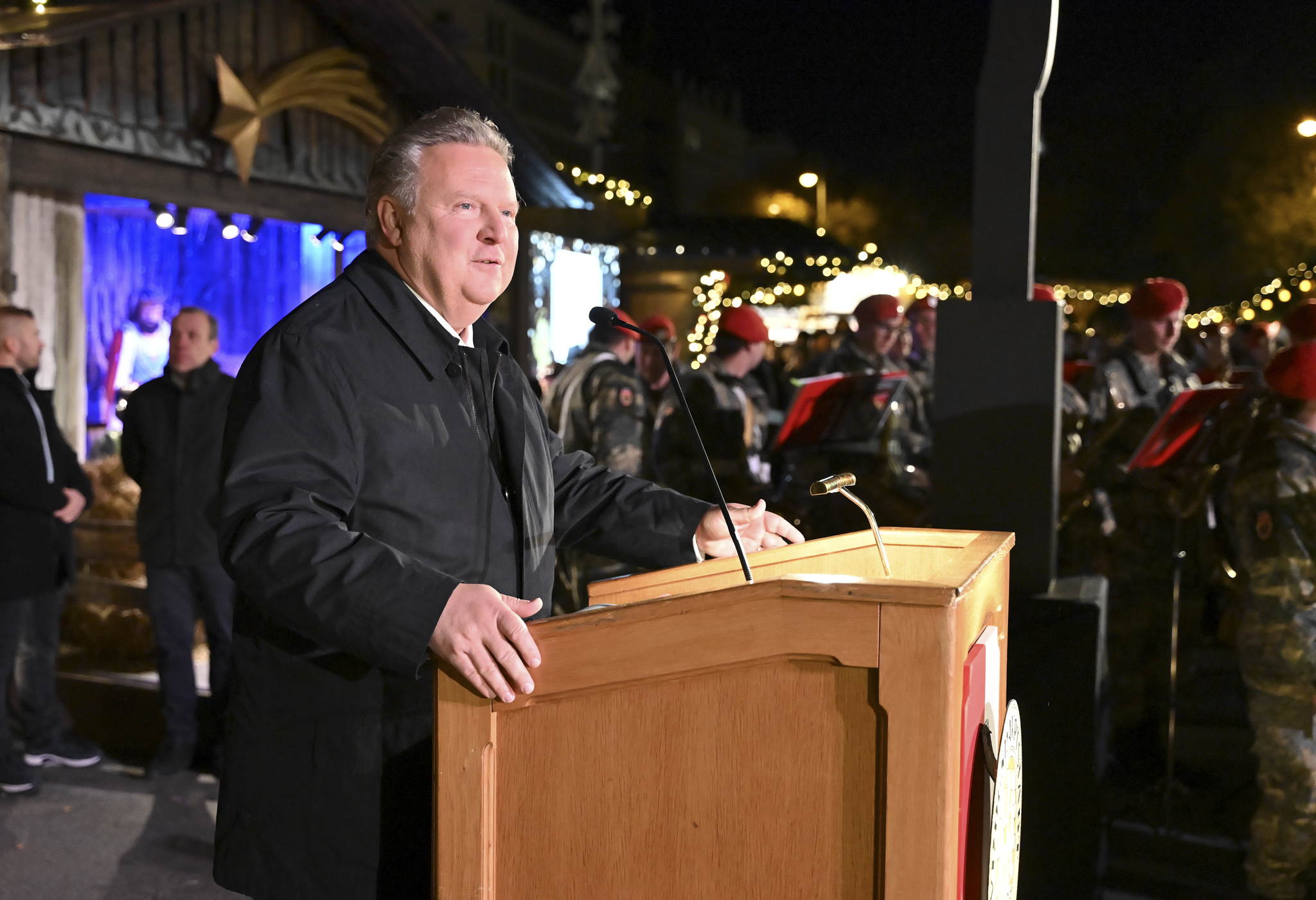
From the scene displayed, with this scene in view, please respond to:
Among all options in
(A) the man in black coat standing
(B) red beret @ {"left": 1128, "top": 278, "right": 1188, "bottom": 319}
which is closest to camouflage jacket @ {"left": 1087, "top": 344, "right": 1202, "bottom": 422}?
(B) red beret @ {"left": 1128, "top": 278, "right": 1188, "bottom": 319}

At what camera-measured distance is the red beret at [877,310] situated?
29.0ft

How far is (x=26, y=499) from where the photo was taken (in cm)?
588

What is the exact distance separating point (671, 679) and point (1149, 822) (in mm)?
4749

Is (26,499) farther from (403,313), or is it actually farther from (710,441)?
(403,313)

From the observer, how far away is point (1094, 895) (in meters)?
4.76

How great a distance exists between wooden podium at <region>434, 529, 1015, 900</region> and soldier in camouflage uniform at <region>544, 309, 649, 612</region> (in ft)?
17.2

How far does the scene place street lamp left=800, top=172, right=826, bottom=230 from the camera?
201 ft

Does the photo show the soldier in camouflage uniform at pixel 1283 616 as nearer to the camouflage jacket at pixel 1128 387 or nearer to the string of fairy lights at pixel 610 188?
the camouflage jacket at pixel 1128 387

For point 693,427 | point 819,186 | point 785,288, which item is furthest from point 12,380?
point 819,186

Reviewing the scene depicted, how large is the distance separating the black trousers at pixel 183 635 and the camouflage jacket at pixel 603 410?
218cm

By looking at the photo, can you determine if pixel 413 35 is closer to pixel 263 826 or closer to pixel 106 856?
pixel 106 856

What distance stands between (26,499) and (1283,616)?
221 inches

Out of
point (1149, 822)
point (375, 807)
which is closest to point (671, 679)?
point (375, 807)

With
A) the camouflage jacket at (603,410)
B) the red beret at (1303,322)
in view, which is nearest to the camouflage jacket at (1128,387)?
the red beret at (1303,322)
